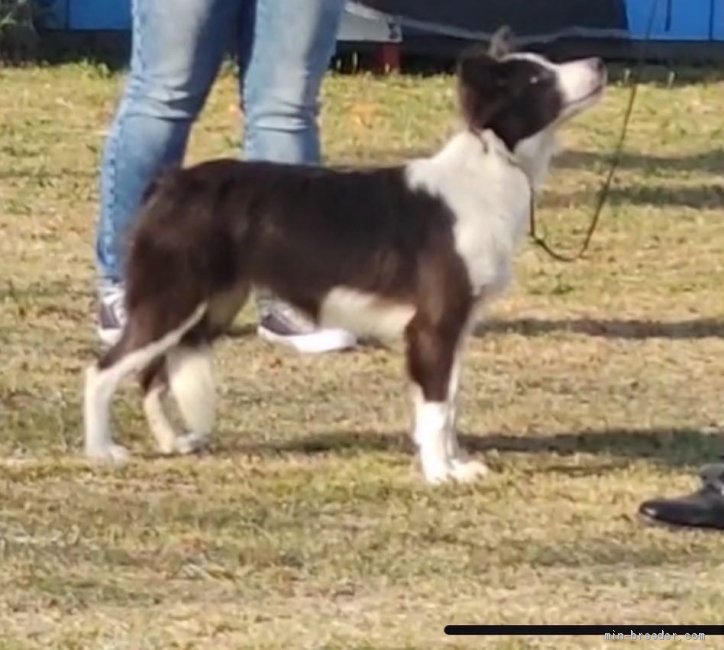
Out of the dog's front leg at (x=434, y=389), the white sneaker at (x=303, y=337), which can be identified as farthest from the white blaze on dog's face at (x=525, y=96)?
the white sneaker at (x=303, y=337)

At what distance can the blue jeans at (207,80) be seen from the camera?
6340 millimetres

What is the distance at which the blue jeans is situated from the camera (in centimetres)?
634

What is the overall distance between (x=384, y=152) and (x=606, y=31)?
307 cm

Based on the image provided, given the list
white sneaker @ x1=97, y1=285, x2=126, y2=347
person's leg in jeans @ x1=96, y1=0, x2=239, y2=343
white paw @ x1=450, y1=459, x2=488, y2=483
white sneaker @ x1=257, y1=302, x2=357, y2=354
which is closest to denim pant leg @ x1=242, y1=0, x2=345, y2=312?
person's leg in jeans @ x1=96, y1=0, x2=239, y2=343

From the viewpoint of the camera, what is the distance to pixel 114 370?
18.6 feet

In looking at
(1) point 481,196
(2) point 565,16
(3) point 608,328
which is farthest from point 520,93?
(2) point 565,16

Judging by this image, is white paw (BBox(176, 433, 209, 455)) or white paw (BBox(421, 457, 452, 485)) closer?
white paw (BBox(421, 457, 452, 485))

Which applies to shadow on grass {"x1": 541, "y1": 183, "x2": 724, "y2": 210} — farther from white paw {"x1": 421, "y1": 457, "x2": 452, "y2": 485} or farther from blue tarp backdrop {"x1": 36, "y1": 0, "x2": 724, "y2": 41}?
white paw {"x1": 421, "y1": 457, "x2": 452, "y2": 485}

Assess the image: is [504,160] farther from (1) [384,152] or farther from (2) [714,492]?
(1) [384,152]

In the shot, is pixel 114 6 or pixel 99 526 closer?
pixel 99 526

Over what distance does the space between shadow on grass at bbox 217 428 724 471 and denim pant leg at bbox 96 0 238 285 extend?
33.2 inches

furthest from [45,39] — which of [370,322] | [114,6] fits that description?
[370,322]

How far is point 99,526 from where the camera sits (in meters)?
5.09

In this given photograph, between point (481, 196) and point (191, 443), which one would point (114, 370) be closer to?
point (191, 443)
